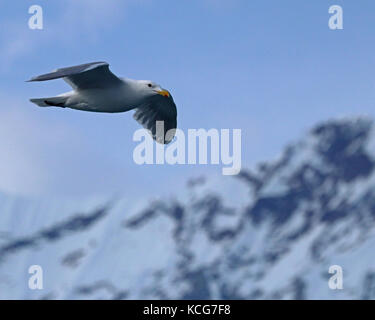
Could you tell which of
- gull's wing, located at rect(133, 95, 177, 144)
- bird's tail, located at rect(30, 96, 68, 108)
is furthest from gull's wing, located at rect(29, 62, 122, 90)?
gull's wing, located at rect(133, 95, 177, 144)

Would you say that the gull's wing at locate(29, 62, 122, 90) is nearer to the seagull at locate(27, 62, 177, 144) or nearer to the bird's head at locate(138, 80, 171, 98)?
the seagull at locate(27, 62, 177, 144)

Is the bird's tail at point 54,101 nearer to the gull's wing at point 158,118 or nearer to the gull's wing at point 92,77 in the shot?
the gull's wing at point 92,77

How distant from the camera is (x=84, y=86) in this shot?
45.9 feet

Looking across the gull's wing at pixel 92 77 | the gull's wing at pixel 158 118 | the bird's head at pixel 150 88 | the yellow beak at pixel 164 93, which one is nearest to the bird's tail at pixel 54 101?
the gull's wing at pixel 92 77

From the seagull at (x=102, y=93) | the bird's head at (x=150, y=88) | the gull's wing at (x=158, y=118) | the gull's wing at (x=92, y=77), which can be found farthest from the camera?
the gull's wing at (x=158, y=118)

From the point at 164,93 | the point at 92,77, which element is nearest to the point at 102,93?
the point at 92,77

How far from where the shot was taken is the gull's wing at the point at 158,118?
52.6 feet

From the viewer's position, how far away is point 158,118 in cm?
1619

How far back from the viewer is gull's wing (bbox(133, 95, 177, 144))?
1605 cm
